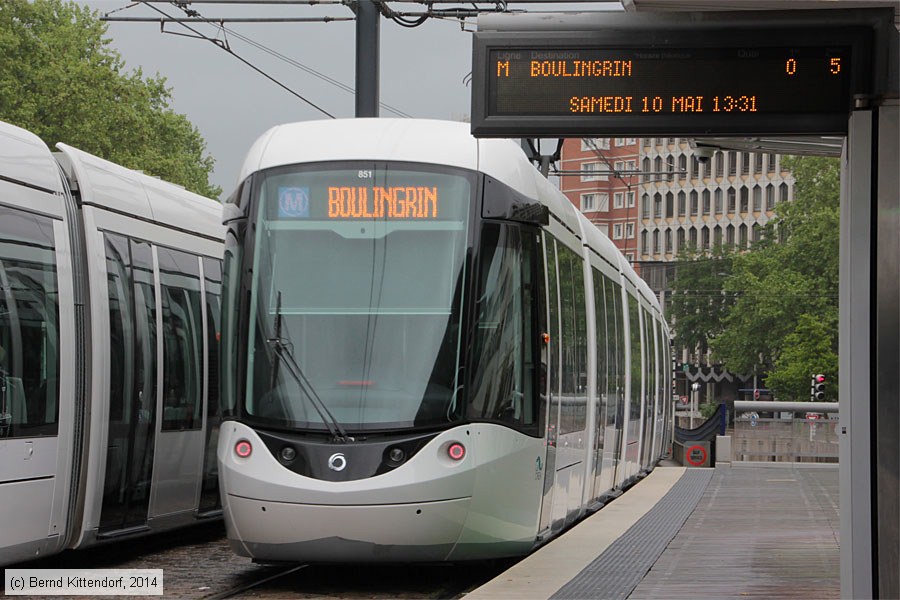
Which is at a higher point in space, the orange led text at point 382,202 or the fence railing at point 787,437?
the orange led text at point 382,202

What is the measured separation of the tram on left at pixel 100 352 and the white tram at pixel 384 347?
116 centimetres

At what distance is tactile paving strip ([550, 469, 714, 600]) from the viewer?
32.0 ft

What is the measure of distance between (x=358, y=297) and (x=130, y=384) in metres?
2.47

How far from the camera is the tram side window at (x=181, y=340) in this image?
530 inches

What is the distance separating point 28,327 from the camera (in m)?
10.8

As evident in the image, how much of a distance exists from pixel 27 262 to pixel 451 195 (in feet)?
10.1

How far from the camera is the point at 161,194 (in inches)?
544

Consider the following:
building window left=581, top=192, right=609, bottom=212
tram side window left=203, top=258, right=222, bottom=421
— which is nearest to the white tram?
tram side window left=203, top=258, right=222, bottom=421

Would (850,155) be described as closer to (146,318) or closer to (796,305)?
(146,318)

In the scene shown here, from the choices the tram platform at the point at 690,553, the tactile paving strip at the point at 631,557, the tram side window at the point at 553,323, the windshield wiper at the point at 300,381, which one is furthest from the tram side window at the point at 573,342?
the windshield wiper at the point at 300,381

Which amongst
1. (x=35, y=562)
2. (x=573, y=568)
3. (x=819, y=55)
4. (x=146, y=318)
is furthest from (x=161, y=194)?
(x=819, y=55)

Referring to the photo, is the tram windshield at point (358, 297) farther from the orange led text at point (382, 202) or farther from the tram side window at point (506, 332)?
the tram side window at point (506, 332)

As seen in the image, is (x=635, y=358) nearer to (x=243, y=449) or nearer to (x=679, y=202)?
(x=243, y=449)

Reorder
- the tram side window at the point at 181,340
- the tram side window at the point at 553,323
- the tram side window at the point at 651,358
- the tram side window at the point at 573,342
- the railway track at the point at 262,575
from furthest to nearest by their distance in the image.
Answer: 1. the tram side window at the point at 651,358
2. the tram side window at the point at 573,342
3. the tram side window at the point at 181,340
4. the tram side window at the point at 553,323
5. the railway track at the point at 262,575
